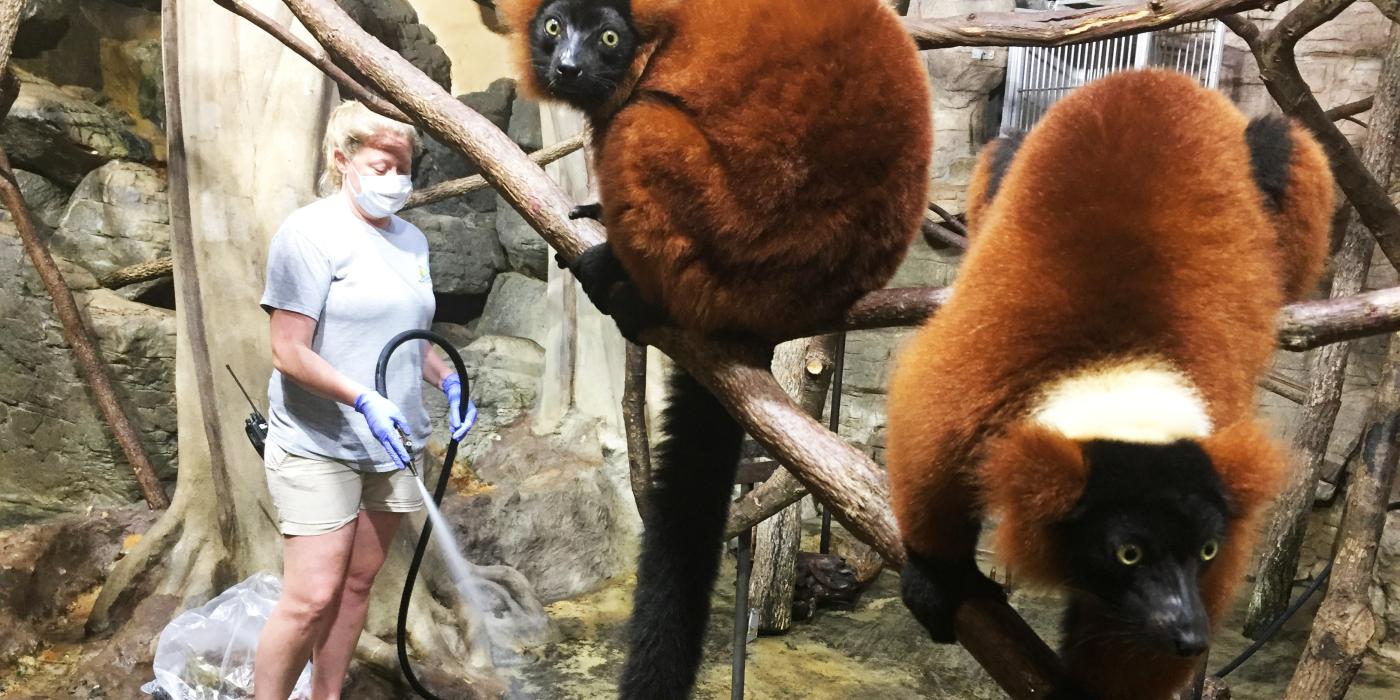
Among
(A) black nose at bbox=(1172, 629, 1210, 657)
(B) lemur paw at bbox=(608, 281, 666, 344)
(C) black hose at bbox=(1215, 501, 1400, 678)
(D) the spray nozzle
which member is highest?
(B) lemur paw at bbox=(608, 281, 666, 344)

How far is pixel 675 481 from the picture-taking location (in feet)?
5.74

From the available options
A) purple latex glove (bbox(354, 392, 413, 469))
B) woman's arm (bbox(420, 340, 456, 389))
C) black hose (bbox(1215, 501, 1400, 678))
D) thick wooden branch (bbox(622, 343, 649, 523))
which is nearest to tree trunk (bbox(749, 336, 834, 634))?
thick wooden branch (bbox(622, 343, 649, 523))

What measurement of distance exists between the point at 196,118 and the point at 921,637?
331cm

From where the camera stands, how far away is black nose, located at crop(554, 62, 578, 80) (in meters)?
1.57

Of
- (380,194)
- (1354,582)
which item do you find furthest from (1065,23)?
(1354,582)

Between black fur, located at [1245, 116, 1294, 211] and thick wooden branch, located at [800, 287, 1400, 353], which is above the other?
black fur, located at [1245, 116, 1294, 211]

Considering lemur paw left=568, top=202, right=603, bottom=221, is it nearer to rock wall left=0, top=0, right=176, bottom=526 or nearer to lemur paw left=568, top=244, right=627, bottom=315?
lemur paw left=568, top=244, right=627, bottom=315

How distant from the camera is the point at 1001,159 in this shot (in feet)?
5.78

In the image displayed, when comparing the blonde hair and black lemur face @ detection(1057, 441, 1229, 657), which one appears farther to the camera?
the blonde hair

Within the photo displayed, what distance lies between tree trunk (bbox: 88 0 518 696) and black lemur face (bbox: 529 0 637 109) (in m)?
1.82

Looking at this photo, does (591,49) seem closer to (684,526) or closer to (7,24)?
(684,526)

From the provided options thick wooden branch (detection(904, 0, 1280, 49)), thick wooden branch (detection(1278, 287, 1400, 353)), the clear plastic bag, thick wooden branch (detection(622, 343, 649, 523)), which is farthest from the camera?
thick wooden branch (detection(622, 343, 649, 523))

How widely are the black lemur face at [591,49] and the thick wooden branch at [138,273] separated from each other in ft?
10.4

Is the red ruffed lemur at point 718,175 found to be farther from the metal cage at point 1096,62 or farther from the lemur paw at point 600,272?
the metal cage at point 1096,62
